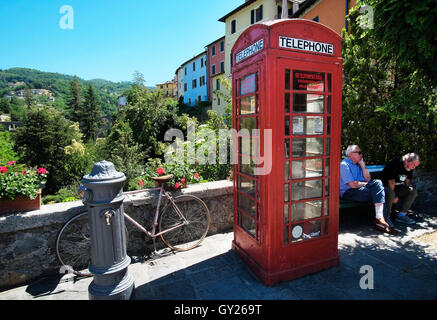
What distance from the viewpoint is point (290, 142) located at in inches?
126

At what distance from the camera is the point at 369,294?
120 inches

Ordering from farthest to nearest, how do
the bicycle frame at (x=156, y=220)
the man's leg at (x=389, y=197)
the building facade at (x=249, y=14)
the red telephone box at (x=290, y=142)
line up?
the building facade at (x=249, y=14) → the man's leg at (x=389, y=197) → the bicycle frame at (x=156, y=220) → the red telephone box at (x=290, y=142)

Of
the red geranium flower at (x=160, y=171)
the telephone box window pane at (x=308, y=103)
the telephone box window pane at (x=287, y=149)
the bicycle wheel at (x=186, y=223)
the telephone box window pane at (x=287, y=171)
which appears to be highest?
the telephone box window pane at (x=308, y=103)

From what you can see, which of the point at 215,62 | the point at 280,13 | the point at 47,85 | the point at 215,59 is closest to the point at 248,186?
the point at 280,13

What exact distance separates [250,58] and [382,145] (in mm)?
4821

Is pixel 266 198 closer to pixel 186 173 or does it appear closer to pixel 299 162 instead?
pixel 299 162

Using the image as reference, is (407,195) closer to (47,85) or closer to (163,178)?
(163,178)

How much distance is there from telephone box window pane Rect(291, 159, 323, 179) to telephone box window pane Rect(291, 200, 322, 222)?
347 millimetres

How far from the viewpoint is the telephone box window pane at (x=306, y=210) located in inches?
136

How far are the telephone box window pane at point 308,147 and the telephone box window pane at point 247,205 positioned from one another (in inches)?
34.0

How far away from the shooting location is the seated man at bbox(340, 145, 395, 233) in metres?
4.70

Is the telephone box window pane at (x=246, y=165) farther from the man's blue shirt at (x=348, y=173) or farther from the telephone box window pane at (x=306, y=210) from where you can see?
the man's blue shirt at (x=348, y=173)

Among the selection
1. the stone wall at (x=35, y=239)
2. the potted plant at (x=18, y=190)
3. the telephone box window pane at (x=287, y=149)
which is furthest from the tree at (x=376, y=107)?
the potted plant at (x=18, y=190)
